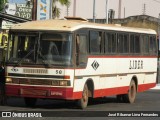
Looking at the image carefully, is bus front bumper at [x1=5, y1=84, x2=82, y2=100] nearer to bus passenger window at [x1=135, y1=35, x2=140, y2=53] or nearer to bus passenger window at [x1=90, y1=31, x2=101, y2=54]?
bus passenger window at [x1=90, y1=31, x2=101, y2=54]

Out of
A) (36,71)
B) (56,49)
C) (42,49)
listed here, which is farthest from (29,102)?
(56,49)

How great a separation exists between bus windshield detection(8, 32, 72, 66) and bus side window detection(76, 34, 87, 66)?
0.41 metres

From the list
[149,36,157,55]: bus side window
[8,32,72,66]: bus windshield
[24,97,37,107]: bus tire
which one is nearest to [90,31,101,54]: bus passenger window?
[8,32,72,66]: bus windshield

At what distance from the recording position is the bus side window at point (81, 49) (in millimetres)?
18531

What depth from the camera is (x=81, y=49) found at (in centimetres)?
1880

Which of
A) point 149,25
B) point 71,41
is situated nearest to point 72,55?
point 71,41

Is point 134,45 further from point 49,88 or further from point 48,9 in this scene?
point 48,9

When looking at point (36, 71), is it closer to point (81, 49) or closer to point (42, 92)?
point (42, 92)

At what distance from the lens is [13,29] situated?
19047 mm

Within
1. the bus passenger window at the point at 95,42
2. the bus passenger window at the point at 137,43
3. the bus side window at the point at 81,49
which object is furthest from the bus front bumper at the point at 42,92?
the bus passenger window at the point at 137,43

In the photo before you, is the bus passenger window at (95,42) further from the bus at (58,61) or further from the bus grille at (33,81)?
the bus grille at (33,81)

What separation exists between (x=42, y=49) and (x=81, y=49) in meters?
1.26

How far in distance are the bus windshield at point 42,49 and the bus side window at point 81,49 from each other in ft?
1.34

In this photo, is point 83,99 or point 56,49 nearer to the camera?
point 56,49
